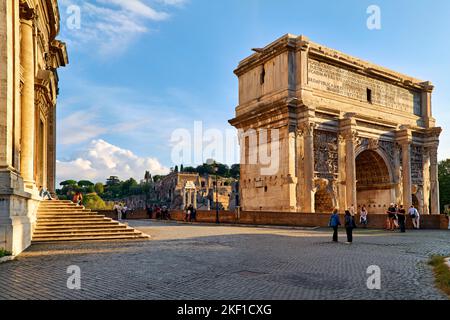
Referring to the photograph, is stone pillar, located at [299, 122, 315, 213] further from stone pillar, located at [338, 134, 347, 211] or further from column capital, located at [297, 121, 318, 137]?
stone pillar, located at [338, 134, 347, 211]

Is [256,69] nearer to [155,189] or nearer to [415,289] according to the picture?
[415,289]

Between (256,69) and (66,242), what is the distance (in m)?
24.2

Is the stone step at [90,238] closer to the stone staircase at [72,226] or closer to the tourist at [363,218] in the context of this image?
the stone staircase at [72,226]

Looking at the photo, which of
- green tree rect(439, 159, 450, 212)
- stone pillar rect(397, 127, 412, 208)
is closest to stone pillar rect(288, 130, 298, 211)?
stone pillar rect(397, 127, 412, 208)

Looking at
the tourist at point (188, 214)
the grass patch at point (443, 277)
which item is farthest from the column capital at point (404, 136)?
the grass patch at point (443, 277)

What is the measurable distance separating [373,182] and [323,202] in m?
7.99

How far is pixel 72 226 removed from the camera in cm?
1554

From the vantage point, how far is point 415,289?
283 inches

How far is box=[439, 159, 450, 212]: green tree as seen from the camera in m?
61.7

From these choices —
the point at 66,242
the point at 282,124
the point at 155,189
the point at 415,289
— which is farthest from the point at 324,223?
the point at 155,189

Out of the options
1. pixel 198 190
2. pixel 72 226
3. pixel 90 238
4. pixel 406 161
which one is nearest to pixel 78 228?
pixel 72 226

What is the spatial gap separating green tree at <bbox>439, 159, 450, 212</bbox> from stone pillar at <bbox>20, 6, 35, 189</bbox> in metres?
61.4

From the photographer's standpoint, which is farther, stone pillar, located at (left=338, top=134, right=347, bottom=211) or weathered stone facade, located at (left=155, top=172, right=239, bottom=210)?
weathered stone facade, located at (left=155, top=172, right=239, bottom=210)

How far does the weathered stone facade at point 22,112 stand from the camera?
35.5ft
